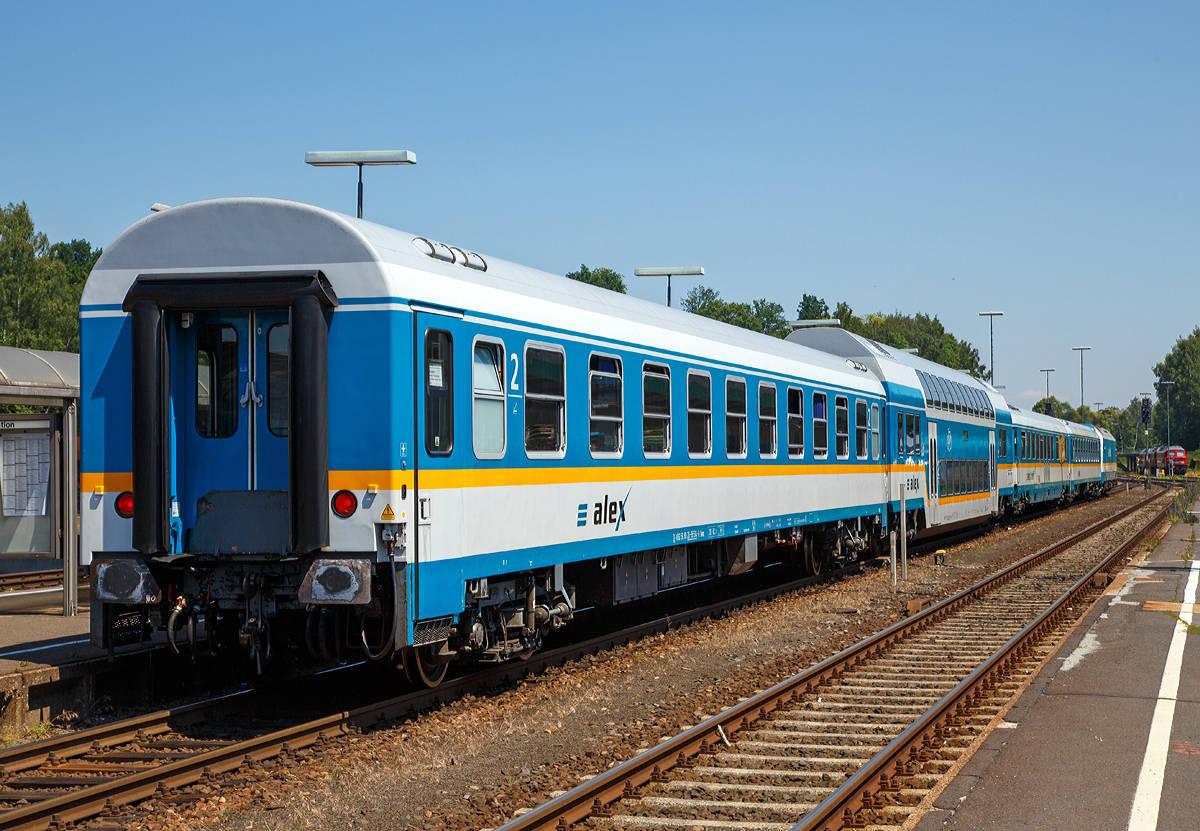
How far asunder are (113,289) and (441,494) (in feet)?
9.63

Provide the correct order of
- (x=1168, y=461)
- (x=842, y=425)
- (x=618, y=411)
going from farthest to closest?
(x=1168, y=461), (x=842, y=425), (x=618, y=411)

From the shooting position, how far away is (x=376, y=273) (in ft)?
27.7

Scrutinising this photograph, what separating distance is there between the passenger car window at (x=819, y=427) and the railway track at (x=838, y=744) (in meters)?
4.03

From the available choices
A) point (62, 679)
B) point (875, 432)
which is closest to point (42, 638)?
point (62, 679)

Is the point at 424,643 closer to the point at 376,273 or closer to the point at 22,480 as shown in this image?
the point at 376,273

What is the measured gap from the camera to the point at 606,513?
11477 mm

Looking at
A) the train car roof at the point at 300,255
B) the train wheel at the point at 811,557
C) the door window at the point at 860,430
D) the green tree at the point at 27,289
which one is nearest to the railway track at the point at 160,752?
the train car roof at the point at 300,255

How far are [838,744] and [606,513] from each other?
3.80 metres

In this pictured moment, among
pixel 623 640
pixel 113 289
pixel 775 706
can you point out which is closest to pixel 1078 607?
pixel 623 640

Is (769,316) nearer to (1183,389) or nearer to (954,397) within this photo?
(1183,389)

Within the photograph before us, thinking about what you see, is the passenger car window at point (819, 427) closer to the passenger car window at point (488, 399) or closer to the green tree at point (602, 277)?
the passenger car window at point (488, 399)

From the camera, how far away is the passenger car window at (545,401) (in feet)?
33.1

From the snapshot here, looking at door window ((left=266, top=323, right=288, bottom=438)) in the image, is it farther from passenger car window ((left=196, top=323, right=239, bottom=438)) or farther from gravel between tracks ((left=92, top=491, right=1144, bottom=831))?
gravel between tracks ((left=92, top=491, right=1144, bottom=831))

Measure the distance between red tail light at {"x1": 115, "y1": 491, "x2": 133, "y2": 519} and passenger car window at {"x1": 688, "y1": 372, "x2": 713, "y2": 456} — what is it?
6.42 meters
